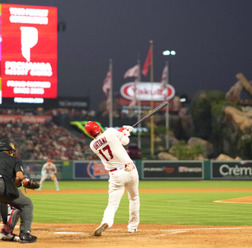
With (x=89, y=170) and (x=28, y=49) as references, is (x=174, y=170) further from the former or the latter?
→ (x=28, y=49)

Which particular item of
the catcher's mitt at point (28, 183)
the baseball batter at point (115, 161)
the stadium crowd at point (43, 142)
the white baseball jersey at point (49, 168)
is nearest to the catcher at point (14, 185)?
the catcher's mitt at point (28, 183)

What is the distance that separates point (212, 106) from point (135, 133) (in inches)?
352

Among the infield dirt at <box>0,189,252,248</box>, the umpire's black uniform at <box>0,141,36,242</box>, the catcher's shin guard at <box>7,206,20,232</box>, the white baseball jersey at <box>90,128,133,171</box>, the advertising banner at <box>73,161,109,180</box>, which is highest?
the white baseball jersey at <box>90,128,133,171</box>

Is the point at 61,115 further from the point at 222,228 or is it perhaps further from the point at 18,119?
the point at 222,228

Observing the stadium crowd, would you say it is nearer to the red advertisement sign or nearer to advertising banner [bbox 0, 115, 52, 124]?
advertising banner [bbox 0, 115, 52, 124]

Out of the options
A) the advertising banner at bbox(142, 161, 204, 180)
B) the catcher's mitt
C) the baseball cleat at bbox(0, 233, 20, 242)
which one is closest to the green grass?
the baseball cleat at bbox(0, 233, 20, 242)

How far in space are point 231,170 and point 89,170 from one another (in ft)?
32.2

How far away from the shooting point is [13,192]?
29.1 ft

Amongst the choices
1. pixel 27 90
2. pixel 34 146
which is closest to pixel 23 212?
pixel 27 90

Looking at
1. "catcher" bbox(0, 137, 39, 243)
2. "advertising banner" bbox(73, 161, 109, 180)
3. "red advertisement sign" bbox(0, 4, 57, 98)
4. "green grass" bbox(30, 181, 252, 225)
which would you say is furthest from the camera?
"advertising banner" bbox(73, 161, 109, 180)

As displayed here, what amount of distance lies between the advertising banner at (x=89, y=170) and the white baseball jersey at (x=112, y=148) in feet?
95.8

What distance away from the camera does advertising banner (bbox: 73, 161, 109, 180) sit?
39.0 metres

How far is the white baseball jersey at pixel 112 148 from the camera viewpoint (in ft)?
31.7

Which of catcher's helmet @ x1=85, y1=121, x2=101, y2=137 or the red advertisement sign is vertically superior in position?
the red advertisement sign
